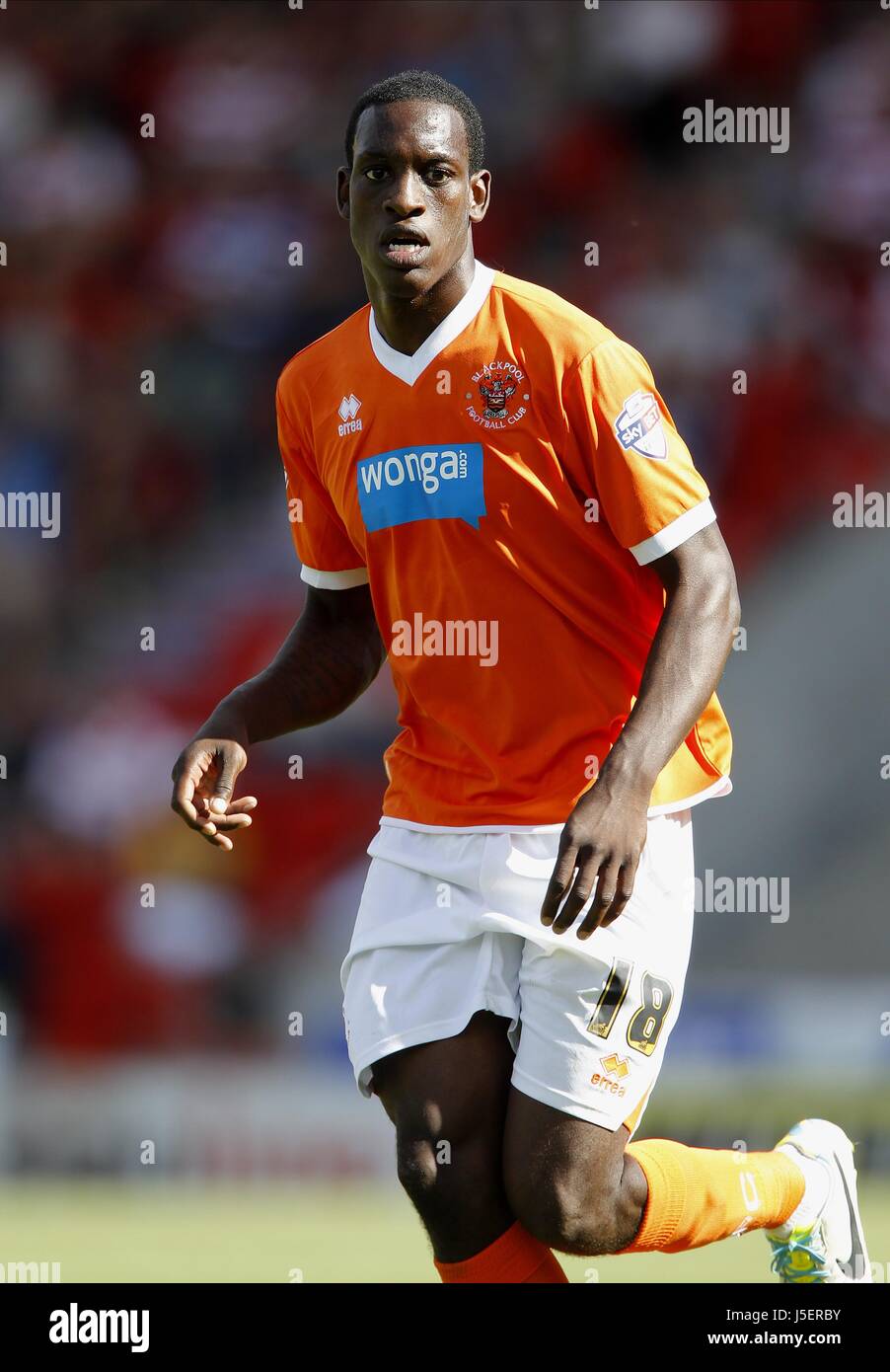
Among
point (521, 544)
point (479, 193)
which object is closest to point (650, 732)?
point (521, 544)

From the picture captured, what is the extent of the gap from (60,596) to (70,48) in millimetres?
2094

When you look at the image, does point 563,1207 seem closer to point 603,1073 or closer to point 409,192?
point 603,1073

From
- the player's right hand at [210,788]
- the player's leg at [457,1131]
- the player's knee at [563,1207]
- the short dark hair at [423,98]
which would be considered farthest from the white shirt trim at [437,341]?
the player's knee at [563,1207]

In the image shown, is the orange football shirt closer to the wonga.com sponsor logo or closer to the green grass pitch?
the wonga.com sponsor logo

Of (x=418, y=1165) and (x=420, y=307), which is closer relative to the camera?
(x=418, y=1165)

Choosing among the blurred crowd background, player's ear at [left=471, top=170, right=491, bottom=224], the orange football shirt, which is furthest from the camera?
the blurred crowd background

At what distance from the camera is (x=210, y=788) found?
307 cm

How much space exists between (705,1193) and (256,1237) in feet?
6.19

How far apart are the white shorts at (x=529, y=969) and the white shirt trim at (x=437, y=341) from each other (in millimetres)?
793

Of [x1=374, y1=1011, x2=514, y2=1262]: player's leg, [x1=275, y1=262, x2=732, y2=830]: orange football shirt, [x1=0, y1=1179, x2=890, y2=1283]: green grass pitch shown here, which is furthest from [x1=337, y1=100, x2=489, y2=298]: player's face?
[x1=0, y1=1179, x2=890, y2=1283]: green grass pitch

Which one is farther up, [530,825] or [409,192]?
[409,192]

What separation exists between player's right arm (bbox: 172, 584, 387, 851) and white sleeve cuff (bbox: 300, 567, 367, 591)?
0.10ft

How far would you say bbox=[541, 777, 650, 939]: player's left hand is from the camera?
2529 millimetres

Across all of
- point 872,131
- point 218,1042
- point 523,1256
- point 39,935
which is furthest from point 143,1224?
point 872,131
